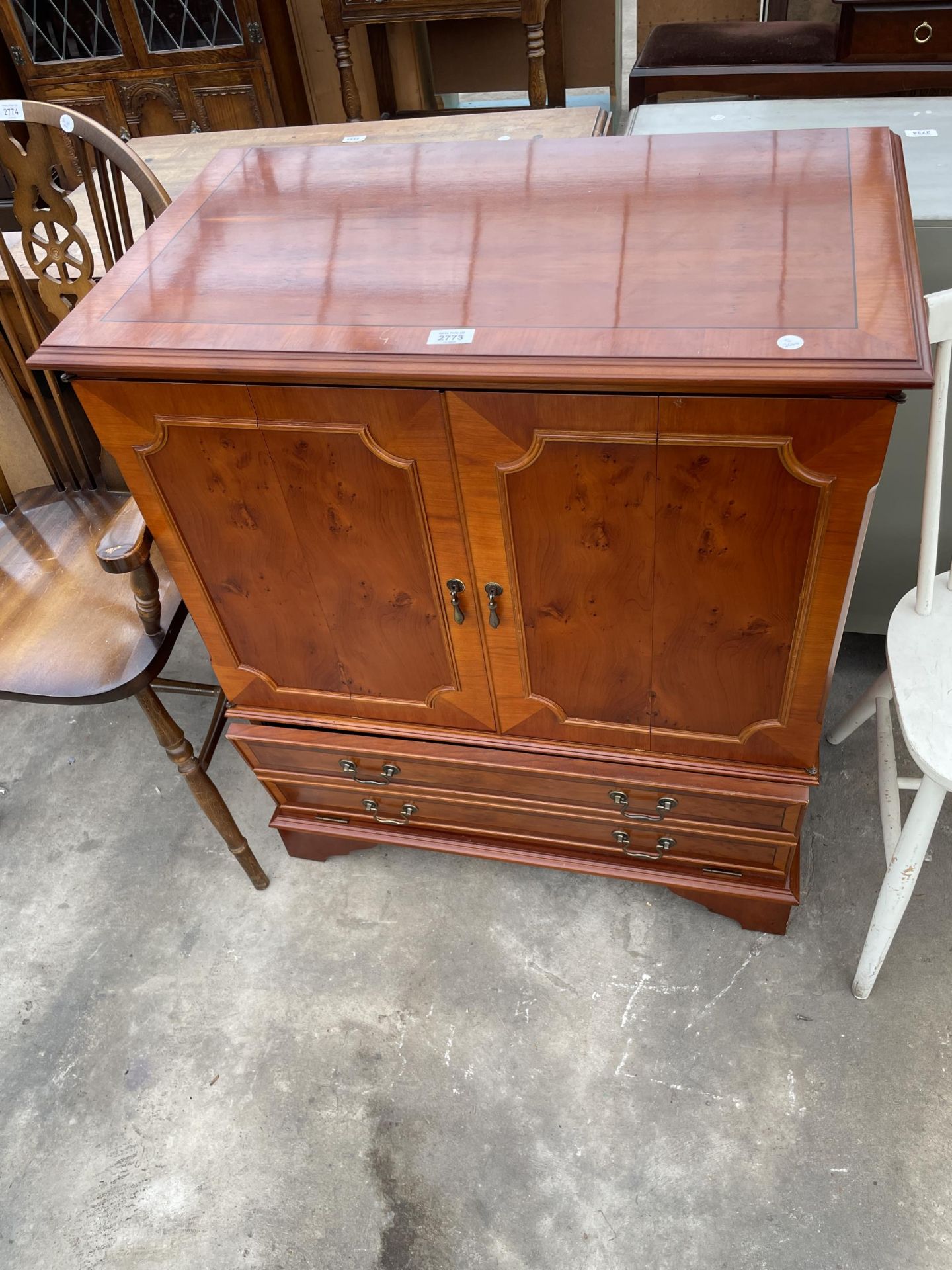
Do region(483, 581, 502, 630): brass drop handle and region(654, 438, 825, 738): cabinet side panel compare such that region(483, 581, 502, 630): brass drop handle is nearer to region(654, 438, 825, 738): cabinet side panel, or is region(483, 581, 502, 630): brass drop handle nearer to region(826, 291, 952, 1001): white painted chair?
region(654, 438, 825, 738): cabinet side panel

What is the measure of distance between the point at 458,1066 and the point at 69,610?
1.04 m

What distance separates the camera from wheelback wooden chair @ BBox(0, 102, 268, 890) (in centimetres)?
142

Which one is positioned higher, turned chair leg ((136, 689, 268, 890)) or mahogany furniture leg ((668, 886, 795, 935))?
turned chair leg ((136, 689, 268, 890))

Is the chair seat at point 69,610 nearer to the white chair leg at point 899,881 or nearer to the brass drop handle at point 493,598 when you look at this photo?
the brass drop handle at point 493,598

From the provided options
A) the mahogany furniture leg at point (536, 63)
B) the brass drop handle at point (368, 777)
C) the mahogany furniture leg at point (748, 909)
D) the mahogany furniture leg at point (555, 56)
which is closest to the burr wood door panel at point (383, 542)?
the brass drop handle at point (368, 777)

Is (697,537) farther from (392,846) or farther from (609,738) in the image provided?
(392,846)

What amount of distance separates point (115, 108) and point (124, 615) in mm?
2699

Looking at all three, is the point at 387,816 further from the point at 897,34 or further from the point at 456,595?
the point at 897,34

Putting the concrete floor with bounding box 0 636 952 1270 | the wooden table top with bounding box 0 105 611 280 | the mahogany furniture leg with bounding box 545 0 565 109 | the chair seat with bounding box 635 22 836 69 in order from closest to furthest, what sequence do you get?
the concrete floor with bounding box 0 636 952 1270 < the wooden table top with bounding box 0 105 611 280 < the chair seat with bounding box 635 22 836 69 < the mahogany furniture leg with bounding box 545 0 565 109

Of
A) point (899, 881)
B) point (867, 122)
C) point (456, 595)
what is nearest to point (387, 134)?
point (867, 122)

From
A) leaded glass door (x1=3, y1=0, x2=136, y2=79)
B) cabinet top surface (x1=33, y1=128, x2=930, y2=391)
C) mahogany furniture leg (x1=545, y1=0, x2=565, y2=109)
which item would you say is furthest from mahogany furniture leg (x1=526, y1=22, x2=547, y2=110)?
cabinet top surface (x1=33, y1=128, x2=930, y2=391)

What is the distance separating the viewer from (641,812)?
1445mm

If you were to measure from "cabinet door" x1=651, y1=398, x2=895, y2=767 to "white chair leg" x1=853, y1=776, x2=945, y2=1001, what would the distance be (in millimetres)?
165

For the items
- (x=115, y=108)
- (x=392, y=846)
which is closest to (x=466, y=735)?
(x=392, y=846)
